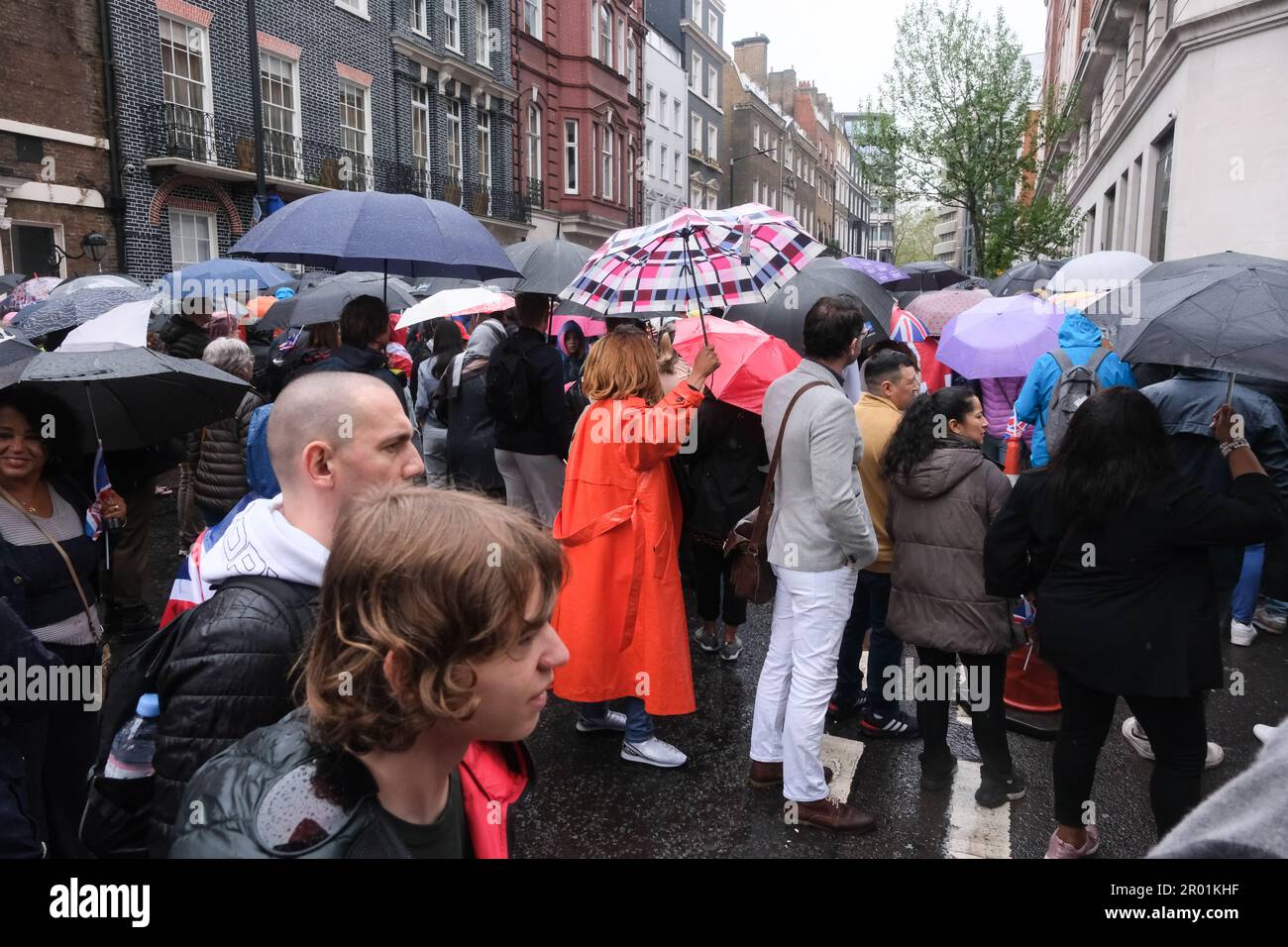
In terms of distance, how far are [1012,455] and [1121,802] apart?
133 inches

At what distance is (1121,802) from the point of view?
3863mm

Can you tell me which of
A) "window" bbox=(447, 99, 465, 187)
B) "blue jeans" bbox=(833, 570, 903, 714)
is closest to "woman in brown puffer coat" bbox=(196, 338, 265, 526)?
"blue jeans" bbox=(833, 570, 903, 714)

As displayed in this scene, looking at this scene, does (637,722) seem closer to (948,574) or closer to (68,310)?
(948,574)

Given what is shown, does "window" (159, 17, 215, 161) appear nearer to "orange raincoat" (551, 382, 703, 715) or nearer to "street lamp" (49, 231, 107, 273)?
"street lamp" (49, 231, 107, 273)

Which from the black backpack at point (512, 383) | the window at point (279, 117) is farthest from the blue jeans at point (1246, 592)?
the window at point (279, 117)

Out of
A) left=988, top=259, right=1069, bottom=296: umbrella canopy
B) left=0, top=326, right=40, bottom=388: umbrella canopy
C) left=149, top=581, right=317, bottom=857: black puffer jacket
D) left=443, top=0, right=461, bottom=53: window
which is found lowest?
left=149, top=581, right=317, bottom=857: black puffer jacket

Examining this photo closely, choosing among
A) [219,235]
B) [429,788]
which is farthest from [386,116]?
Result: [429,788]

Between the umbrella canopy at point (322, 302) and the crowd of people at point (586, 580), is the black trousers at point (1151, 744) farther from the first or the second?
the umbrella canopy at point (322, 302)

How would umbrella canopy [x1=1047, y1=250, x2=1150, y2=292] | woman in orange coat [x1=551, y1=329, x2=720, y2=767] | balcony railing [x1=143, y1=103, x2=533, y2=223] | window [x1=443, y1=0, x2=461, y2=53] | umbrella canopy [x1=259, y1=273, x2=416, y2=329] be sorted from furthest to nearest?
window [x1=443, y1=0, x2=461, y2=53] < balcony railing [x1=143, y1=103, x2=533, y2=223] < umbrella canopy [x1=259, y1=273, x2=416, y2=329] < umbrella canopy [x1=1047, y1=250, x2=1150, y2=292] < woman in orange coat [x1=551, y1=329, x2=720, y2=767]

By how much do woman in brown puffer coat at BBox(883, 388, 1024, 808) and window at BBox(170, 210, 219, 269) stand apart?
1717cm

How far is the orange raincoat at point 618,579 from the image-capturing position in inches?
158

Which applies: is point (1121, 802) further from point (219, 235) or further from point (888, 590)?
point (219, 235)

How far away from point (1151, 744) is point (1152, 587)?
573 millimetres

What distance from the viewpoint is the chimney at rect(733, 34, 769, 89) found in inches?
2466
